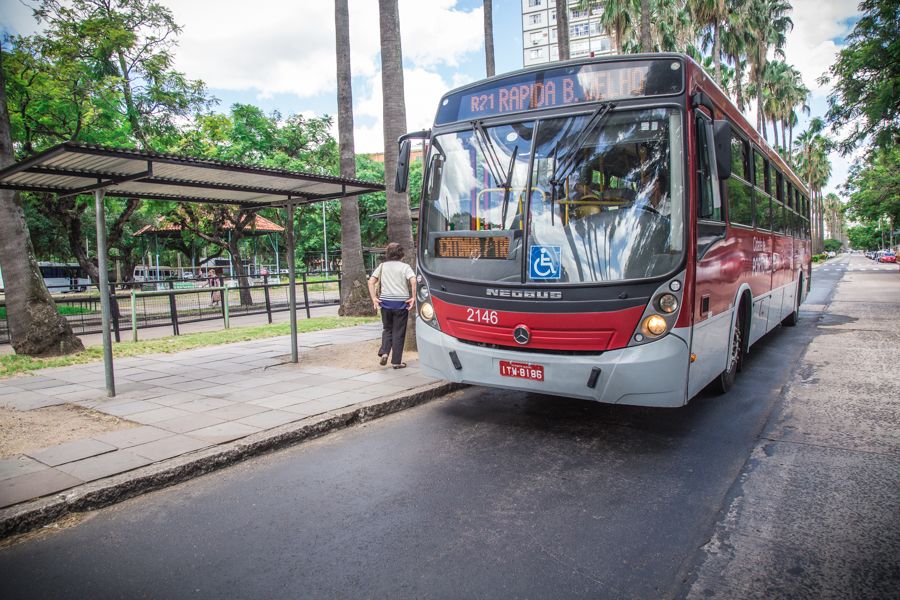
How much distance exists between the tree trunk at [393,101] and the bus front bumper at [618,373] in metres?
4.56

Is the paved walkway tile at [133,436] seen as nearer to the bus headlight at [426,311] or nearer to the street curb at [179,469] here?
Answer: the street curb at [179,469]

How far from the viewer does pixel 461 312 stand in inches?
209

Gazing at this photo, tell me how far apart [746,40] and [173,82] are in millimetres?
29262

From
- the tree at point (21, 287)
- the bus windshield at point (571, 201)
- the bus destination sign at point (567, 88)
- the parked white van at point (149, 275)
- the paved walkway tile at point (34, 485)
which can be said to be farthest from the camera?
the parked white van at point (149, 275)

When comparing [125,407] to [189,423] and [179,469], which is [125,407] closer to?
[189,423]

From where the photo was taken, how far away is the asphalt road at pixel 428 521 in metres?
2.84

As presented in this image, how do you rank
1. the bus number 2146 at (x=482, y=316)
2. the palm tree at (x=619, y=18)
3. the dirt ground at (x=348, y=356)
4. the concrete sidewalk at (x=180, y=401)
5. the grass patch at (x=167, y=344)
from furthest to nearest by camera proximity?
the palm tree at (x=619, y=18)
the grass patch at (x=167, y=344)
the dirt ground at (x=348, y=356)
the bus number 2146 at (x=482, y=316)
the concrete sidewalk at (x=180, y=401)

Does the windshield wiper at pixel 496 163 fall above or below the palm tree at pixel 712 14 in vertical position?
below

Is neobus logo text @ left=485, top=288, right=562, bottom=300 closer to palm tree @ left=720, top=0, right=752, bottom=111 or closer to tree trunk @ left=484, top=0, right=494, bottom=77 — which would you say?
tree trunk @ left=484, top=0, right=494, bottom=77

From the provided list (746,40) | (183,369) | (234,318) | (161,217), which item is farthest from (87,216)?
(746,40)

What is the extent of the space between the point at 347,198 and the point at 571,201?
→ 10.7 meters

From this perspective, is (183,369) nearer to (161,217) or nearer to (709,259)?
(709,259)

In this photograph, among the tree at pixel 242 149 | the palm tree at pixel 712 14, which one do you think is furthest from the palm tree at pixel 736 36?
the tree at pixel 242 149

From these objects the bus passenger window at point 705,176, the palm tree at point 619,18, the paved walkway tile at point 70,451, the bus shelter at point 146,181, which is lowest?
the paved walkway tile at point 70,451
